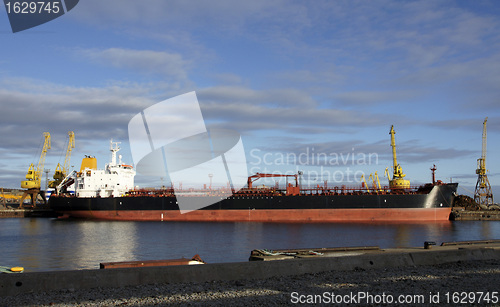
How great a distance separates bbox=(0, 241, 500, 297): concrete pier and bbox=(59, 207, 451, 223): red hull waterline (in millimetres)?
30084

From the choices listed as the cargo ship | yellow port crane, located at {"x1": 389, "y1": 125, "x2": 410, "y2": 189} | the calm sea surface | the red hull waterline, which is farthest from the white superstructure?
yellow port crane, located at {"x1": 389, "y1": 125, "x2": 410, "y2": 189}

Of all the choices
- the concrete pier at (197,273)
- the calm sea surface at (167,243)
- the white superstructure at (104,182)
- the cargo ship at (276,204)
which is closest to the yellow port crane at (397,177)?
the cargo ship at (276,204)

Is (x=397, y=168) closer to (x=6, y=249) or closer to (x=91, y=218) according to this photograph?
(x=91, y=218)

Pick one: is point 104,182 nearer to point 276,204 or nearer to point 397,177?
point 276,204

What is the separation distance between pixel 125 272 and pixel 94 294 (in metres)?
0.63

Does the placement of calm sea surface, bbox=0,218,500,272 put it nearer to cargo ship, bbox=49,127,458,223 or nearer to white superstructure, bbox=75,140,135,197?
cargo ship, bbox=49,127,458,223

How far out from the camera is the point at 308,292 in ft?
20.0

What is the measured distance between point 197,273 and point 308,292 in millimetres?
1945

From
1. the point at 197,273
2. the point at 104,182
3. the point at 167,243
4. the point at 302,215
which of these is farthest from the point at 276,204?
the point at 197,273

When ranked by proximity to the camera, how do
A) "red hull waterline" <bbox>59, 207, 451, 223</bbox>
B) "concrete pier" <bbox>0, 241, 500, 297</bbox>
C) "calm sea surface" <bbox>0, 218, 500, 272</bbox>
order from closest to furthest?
"concrete pier" <bbox>0, 241, 500, 297</bbox> < "calm sea surface" <bbox>0, 218, 500, 272</bbox> < "red hull waterline" <bbox>59, 207, 451, 223</bbox>

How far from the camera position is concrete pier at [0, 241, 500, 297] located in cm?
613

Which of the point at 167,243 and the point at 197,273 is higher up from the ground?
the point at 197,273

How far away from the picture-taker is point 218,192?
42875 millimetres

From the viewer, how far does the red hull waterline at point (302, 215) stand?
37875 millimetres
